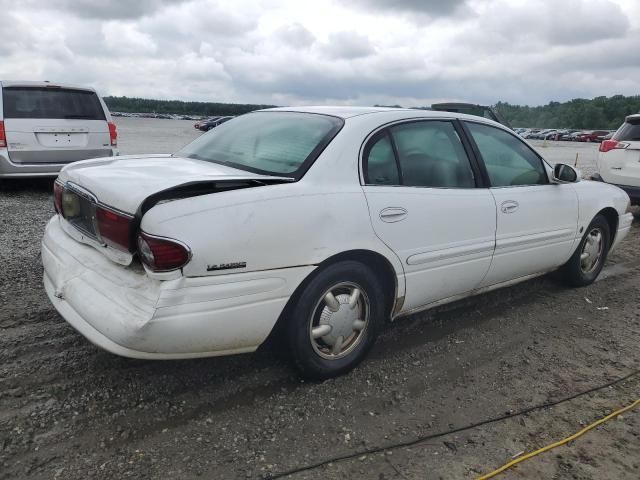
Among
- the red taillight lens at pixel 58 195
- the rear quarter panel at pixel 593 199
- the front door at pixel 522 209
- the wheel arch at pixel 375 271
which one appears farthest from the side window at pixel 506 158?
the red taillight lens at pixel 58 195

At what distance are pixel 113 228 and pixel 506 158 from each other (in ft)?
9.32

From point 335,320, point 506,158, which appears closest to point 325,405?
point 335,320

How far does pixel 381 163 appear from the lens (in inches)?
123

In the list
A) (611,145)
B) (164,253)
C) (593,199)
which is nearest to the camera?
(164,253)

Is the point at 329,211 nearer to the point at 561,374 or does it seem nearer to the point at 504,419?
the point at 504,419

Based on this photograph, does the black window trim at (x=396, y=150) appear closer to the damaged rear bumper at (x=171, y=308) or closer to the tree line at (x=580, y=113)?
the damaged rear bumper at (x=171, y=308)

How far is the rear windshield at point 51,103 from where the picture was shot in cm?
732

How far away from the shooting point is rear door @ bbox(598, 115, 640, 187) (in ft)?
24.8

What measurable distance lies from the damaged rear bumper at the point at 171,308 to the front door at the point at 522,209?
1751 millimetres

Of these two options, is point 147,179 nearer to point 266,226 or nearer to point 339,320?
point 266,226

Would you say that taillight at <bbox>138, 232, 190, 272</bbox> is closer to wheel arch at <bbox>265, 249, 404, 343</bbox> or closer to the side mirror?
wheel arch at <bbox>265, 249, 404, 343</bbox>

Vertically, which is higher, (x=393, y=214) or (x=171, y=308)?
(x=393, y=214)

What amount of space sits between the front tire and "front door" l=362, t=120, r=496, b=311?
0.26m

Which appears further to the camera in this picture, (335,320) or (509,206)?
(509,206)
